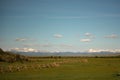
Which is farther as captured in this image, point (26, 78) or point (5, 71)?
point (5, 71)

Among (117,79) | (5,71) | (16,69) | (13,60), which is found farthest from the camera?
(13,60)

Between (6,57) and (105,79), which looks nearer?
(105,79)

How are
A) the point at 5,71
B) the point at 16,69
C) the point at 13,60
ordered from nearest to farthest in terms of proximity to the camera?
the point at 5,71 < the point at 16,69 < the point at 13,60

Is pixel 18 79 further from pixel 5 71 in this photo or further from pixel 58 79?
pixel 5 71

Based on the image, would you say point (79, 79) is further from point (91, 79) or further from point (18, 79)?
point (18, 79)

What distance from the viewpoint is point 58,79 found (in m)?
27.5

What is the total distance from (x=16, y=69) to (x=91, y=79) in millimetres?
15416

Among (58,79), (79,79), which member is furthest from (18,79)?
(79,79)

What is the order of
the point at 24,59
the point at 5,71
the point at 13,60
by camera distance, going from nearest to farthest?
the point at 5,71, the point at 13,60, the point at 24,59

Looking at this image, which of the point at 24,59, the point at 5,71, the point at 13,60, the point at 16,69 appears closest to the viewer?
the point at 5,71

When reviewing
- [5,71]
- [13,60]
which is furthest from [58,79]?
[13,60]

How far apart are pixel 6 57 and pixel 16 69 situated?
80.1 ft

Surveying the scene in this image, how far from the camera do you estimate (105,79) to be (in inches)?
1081

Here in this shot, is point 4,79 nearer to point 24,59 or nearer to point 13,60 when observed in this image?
point 13,60
